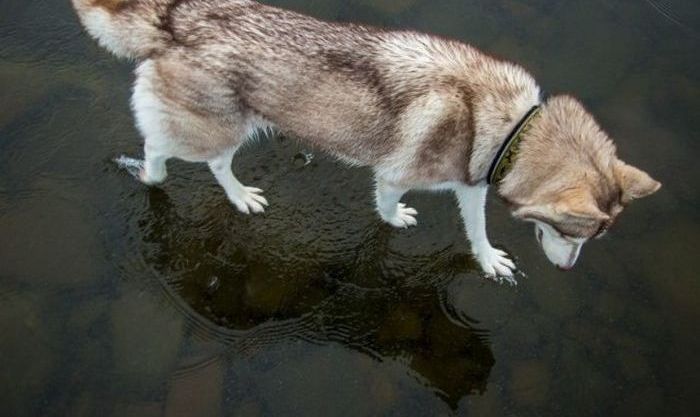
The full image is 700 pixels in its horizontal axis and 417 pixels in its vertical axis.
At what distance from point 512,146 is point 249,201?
2.37 meters

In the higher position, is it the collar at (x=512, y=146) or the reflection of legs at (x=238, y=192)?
the collar at (x=512, y=146)

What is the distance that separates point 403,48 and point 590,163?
149cm

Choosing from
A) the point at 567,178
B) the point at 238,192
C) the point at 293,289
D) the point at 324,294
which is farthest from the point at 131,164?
the point at 567,178

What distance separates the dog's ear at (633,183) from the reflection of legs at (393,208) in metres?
1.52

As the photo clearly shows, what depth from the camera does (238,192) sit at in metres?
4.83

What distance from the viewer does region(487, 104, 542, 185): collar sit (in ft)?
11.9

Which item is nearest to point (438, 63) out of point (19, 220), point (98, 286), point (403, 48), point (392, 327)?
point (403, 48)

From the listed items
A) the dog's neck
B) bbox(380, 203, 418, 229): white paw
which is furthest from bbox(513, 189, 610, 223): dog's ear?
bbox(380, 203, 418, 229): white paw

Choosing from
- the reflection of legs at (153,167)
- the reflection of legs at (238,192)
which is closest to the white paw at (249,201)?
the reflection of legs at (238,192)

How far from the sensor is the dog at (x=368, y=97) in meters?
3.64

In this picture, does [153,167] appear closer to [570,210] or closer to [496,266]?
[496,266]

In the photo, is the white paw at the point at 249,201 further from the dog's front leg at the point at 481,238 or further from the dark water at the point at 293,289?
the dog's front leg at the point at 481,238

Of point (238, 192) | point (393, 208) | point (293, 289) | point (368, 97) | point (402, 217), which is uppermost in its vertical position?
point (368, 97)

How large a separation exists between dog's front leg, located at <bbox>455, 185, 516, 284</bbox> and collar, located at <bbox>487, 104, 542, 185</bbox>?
1.78 ft
